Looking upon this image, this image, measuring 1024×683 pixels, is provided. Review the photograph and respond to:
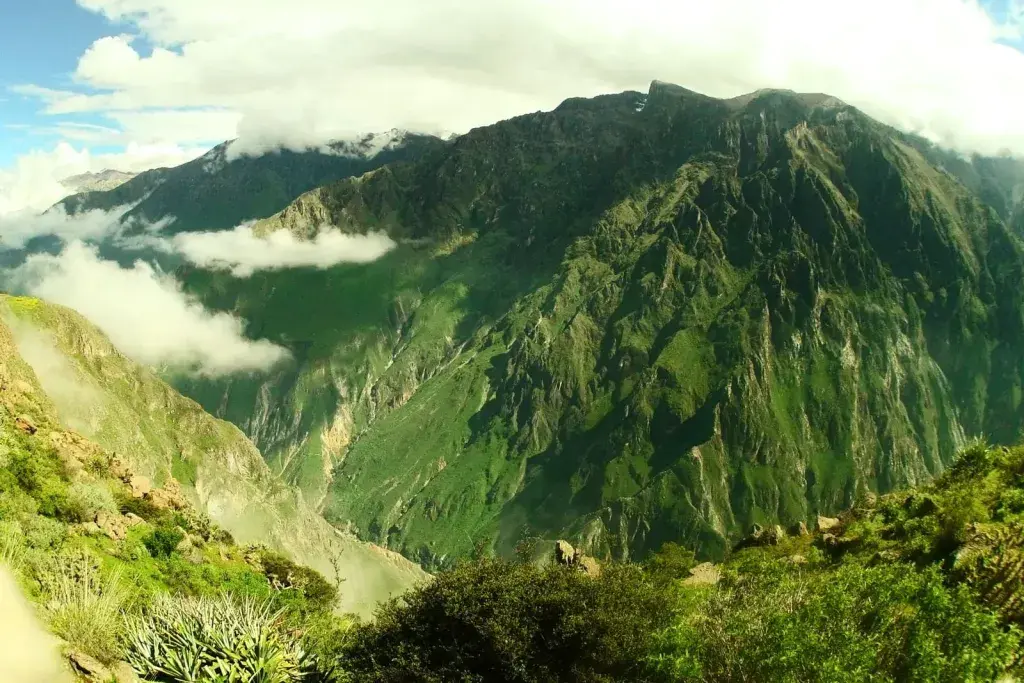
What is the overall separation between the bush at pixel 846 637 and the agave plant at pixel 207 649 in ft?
46.5

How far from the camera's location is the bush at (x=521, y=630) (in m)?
24.8

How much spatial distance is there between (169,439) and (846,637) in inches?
4626

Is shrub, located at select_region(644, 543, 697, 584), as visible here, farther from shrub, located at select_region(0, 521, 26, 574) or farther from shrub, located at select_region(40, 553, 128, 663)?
shrub, located at select_region(0, 521, 26, 574)

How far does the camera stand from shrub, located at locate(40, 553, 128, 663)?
70.7 feet

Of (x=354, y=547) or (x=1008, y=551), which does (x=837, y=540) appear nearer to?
(x=1008, y=551)

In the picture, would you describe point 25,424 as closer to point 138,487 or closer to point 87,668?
point 138,487

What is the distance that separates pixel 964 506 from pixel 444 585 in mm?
25520

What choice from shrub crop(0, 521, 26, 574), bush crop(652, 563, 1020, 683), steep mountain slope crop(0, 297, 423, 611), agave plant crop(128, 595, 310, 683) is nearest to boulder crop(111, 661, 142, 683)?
agave plant crop(128, 595, 310, 683)

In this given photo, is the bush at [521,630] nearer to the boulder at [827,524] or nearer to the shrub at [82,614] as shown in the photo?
the shrub at [82,614]

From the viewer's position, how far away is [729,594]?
27.8 meters

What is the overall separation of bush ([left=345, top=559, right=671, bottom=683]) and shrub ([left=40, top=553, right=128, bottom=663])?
9237 millimetres

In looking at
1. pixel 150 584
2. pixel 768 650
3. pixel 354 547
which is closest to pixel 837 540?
pixel 768 650

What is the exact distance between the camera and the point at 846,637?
19.9m

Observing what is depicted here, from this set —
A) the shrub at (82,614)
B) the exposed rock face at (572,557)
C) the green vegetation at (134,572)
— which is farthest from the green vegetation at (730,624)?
the exposed rock face at (572,557)
